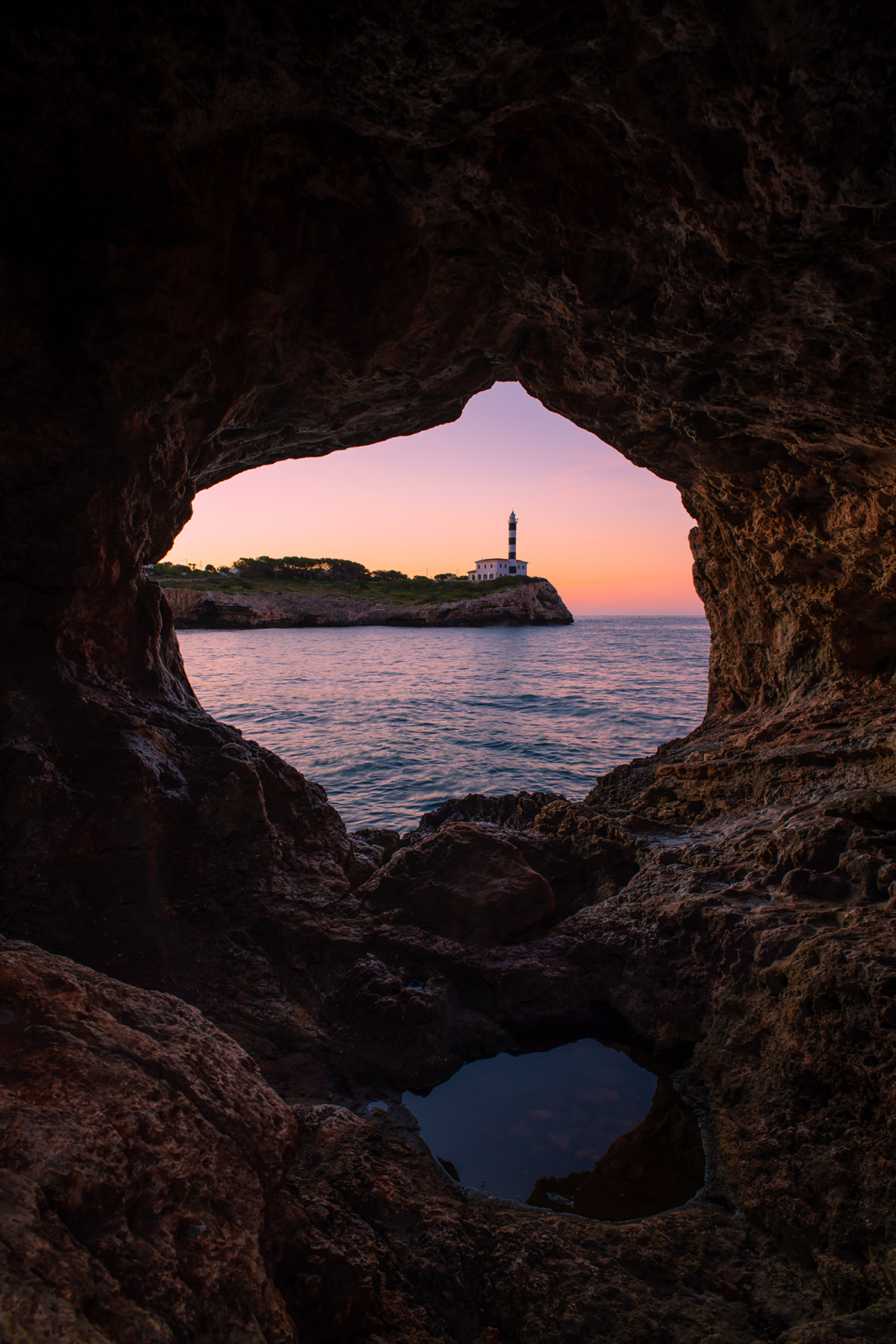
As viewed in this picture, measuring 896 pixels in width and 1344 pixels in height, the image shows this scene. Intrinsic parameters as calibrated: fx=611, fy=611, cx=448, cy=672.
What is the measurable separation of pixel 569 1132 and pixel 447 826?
268 cm

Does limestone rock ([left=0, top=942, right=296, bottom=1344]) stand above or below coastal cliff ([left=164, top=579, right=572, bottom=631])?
below

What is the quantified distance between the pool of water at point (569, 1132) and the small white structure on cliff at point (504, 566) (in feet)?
327

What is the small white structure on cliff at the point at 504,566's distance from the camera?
10500 cm

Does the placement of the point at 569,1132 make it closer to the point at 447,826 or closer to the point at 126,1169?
the point at 447,826

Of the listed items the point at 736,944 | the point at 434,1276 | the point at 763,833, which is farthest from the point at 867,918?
the point at 434,1276

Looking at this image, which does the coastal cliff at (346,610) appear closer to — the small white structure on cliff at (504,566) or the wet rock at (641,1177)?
the small white structure on cliff at (504,566)

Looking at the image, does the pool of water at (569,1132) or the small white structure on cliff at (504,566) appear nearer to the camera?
the pool of water at (569,1132)

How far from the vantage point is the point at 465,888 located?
5402 millimetres

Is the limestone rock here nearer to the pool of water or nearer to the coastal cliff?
the pool of water

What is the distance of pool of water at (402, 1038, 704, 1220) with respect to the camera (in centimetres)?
339

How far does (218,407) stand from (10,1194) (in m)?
5.34

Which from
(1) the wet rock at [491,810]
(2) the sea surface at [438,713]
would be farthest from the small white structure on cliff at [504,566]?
(1) the wet rock at [491,810]

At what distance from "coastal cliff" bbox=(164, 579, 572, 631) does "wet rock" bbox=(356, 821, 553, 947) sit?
64.1 meters

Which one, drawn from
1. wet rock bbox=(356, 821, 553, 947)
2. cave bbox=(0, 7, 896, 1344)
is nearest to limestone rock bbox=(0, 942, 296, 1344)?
cave bbox=(0, 7, 896, 1344)
